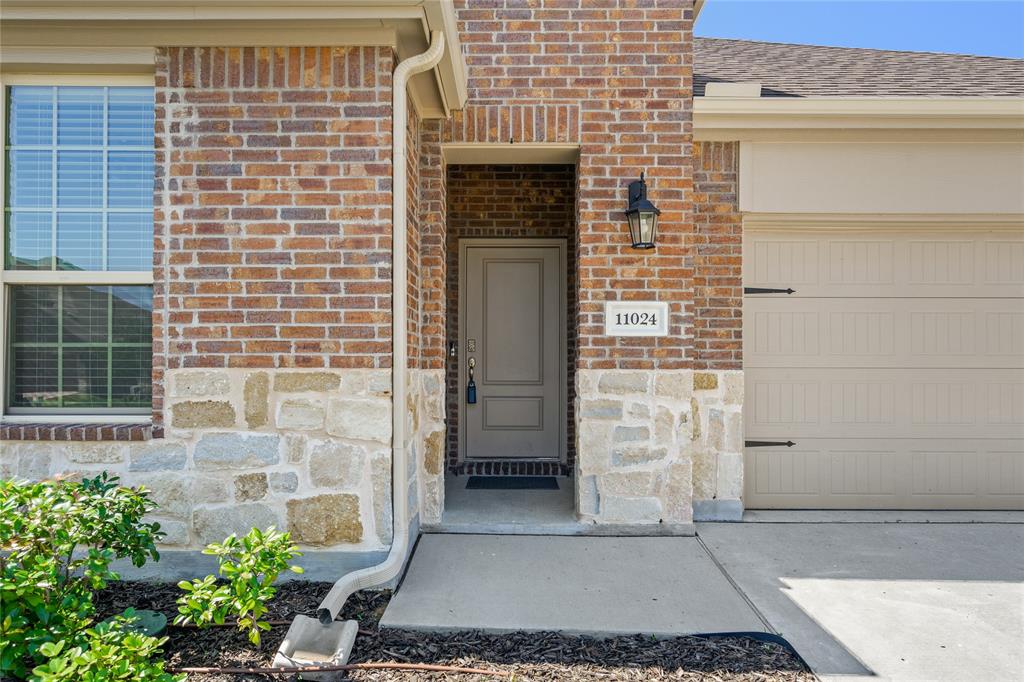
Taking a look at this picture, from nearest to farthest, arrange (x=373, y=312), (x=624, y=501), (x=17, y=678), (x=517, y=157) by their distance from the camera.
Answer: (x=17, y=678)
(x=373, y=312)
(x=624, y=501)
(x=517, y=157)

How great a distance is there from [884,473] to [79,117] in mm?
5842

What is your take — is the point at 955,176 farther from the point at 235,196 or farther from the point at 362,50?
the point at 235,196

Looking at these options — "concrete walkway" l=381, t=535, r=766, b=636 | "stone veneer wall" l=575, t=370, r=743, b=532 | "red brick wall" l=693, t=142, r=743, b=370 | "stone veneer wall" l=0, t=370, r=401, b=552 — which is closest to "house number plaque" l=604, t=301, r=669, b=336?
"stone veneer wall" l=575, t=370, r=743, b=532

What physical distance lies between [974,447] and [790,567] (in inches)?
90.7

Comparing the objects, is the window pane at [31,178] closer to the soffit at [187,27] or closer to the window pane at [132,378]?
the soffit at [187,27]

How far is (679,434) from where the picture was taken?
13.7 feet

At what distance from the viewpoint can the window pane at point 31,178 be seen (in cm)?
353

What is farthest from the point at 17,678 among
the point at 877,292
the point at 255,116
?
the point at 877,292

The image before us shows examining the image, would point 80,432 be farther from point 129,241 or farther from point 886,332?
point 886,332

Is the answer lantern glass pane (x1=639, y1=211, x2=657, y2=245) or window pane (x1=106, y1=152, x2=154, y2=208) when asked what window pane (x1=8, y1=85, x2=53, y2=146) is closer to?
window pane (x1=106, y1=152, x2=154, y2=208)

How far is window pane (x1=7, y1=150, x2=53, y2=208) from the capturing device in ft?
11.6

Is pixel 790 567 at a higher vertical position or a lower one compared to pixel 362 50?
lower

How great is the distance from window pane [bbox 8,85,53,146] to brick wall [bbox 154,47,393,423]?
704 millimetres

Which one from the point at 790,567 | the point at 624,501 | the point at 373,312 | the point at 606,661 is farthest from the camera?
the point at 624,501
